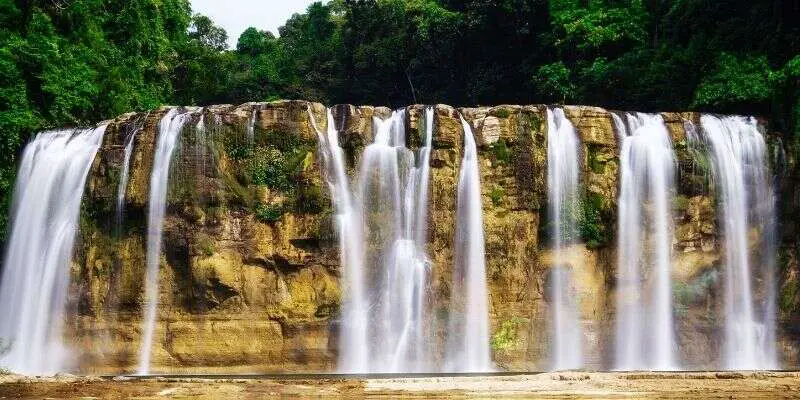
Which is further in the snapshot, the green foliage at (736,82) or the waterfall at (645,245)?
the green foliage at (736,82)

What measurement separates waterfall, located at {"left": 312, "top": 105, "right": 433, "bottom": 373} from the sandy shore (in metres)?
8.99

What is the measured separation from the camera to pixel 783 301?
84.3 feet

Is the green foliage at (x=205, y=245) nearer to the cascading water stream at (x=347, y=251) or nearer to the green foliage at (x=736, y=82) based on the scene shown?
the cascading water stream at (x=347, y=251)

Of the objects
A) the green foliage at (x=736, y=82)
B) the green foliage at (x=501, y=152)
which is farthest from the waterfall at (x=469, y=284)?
the green foliage at (x=736, y=82)

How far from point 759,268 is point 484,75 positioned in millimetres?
18627

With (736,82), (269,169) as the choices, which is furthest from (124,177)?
(736,82)

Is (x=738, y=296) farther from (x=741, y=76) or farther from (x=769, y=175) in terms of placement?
(x=741, y=76)

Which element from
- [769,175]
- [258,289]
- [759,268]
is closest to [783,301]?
[759,268]

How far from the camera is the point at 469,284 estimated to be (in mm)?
25203

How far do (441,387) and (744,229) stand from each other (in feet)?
45.1

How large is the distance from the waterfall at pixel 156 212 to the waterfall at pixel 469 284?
7.60m

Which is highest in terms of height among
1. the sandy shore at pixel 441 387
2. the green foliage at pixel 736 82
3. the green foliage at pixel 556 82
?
the green foliage at pixel 556 82

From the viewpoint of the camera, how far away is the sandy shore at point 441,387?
49.2 feet

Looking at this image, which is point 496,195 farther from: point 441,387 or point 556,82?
point 556,82
